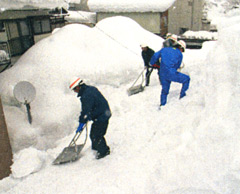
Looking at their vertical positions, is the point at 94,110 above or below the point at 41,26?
below

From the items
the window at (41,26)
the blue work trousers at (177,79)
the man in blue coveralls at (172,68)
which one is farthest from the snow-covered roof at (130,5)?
the blue work trousers at (177,79)

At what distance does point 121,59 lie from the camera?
9141mm

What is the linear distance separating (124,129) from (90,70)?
328cm

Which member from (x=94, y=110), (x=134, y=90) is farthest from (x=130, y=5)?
(x=94, y=110)

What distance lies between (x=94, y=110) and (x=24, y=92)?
9.34 ft

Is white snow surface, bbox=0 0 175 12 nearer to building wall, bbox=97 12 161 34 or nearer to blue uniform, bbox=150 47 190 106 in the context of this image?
building wall, bbox=97 12 161 34

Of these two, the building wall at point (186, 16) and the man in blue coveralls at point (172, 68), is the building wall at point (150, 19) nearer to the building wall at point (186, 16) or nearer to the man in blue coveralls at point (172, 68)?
the building wall at point (186, 16)

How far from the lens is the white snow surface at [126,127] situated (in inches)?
108

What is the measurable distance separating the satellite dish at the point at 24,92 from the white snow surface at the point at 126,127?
0.54m

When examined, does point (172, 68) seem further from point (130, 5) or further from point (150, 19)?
point (130, 5)

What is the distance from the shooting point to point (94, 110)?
4.10 metres

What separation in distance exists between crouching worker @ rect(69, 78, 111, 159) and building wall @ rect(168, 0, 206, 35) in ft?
53.3

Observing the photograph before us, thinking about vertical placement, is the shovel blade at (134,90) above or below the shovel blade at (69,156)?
above

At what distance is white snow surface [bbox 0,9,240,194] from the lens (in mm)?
2750
